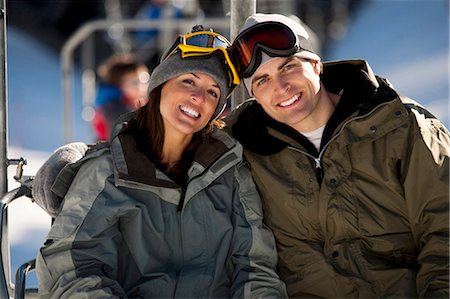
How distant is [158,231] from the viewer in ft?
7.91

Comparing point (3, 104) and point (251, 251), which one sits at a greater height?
point (3, 104)

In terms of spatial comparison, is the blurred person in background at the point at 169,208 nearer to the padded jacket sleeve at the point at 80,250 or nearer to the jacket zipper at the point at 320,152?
the padded jacket sleeve at the point at 80,250

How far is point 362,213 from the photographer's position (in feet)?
7.78

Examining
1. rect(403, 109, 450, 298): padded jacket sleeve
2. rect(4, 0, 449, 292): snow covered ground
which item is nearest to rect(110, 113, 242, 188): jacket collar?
rect(403, 109, 450, 298): padded jacket sleeve

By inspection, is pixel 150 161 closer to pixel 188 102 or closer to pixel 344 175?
pixel 188 102

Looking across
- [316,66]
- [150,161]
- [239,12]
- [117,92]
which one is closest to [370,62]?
[117,92]

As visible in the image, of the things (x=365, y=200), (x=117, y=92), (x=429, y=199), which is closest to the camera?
(x=429, y=199)

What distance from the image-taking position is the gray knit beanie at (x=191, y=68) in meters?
2.52

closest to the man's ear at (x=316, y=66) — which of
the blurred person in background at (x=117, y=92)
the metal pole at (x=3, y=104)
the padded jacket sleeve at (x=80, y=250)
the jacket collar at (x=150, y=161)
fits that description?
the jacket collar at (x=150, y=161)

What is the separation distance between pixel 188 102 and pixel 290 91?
36cm

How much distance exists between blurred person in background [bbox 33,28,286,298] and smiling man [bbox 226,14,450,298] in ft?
0.33

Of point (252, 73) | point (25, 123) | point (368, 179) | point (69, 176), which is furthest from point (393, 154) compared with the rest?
point (25, 123)

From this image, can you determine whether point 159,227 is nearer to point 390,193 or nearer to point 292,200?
point 292,200

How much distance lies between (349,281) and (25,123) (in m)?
9.42
